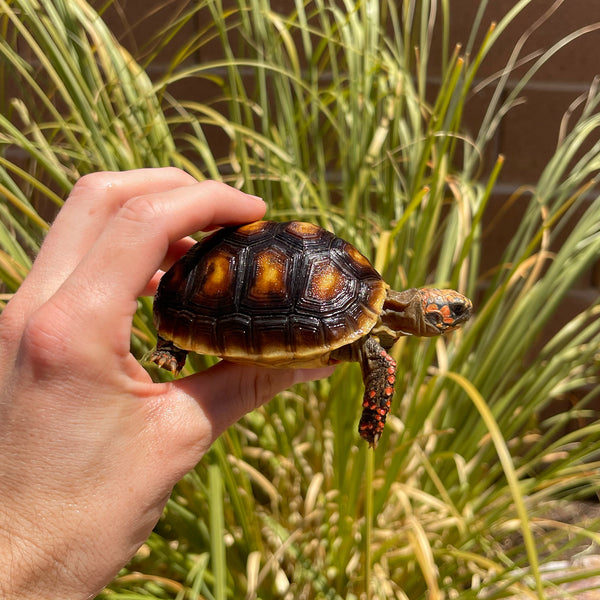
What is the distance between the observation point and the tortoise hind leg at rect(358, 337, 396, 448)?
61cm

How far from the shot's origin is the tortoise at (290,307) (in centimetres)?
61

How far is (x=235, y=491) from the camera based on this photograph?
0.78m

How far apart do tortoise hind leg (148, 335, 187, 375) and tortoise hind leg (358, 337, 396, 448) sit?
21cm

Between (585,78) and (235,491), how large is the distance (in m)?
1.22

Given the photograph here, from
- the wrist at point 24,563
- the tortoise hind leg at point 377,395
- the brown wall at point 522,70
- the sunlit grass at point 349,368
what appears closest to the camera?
the wrist at point 24,563

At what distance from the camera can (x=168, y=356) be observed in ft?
2.15

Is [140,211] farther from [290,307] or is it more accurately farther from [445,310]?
[445,310]

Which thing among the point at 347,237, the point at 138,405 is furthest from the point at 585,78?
the point at 138,405

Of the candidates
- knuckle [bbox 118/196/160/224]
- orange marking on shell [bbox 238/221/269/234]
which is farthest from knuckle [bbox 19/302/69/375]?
orange marking on shell [bbox 238/221/269/234]

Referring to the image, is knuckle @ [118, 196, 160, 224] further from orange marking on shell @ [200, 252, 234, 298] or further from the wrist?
the wrist

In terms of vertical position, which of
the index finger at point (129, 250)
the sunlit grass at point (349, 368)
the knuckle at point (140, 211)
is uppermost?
the knuckle at point (140, 211)

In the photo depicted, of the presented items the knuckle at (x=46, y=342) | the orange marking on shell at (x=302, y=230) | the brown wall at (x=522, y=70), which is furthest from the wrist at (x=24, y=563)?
the brown wall at (x=522, y=70)

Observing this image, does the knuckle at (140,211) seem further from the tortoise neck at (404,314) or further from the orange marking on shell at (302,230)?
the tortoise neck at (404,314)

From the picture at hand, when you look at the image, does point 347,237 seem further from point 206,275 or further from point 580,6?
point 580,6
